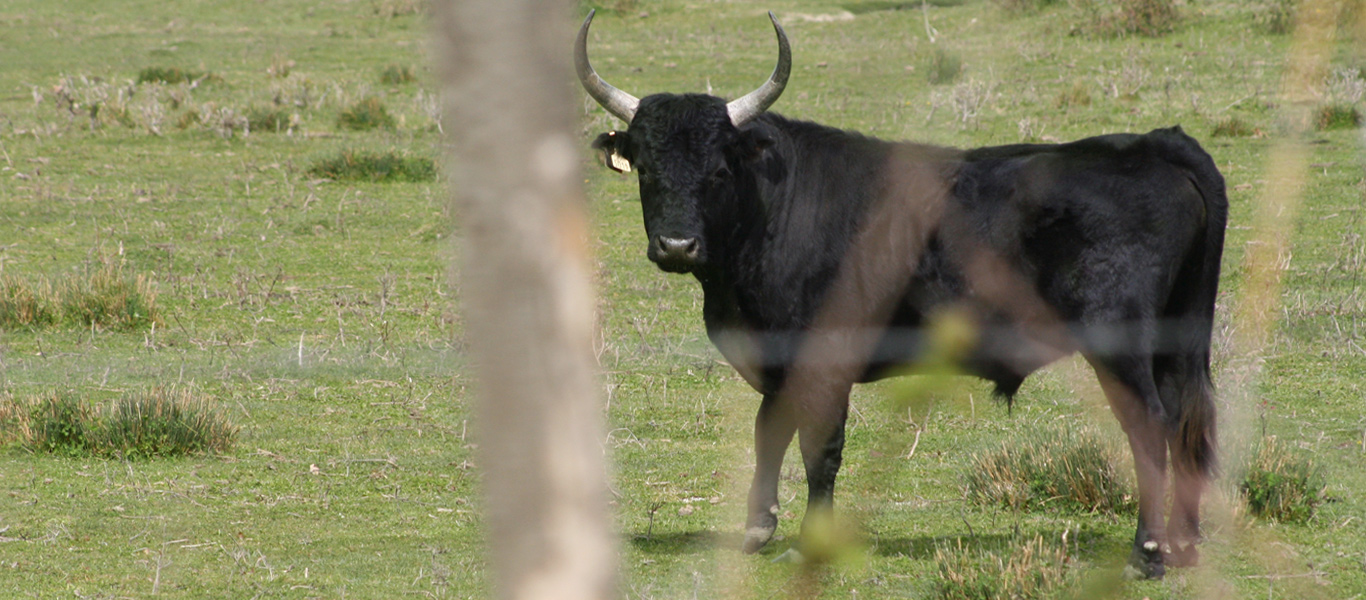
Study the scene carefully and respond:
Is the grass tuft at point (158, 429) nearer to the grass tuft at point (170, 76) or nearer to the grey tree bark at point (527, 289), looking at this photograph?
the grey tree bark at point (527, 289)

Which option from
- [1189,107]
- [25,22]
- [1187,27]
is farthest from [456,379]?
[25,22]

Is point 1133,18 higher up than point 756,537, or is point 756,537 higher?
point 756,537

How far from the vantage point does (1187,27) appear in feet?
68.9

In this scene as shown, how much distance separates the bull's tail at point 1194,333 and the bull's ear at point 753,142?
1.51 metres

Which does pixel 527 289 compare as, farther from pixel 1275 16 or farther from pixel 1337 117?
pixel 1275 16

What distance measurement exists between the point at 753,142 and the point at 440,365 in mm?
3438

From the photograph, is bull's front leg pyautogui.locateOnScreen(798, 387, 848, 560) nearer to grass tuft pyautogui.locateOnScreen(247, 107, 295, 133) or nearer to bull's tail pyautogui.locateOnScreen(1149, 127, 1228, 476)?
bull's tail pyautogui.locateOnScreen(1149, 127, 1228, 476)

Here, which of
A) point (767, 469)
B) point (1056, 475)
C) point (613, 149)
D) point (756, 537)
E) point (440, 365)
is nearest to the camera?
point (756, 537)

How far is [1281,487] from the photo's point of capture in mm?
5855

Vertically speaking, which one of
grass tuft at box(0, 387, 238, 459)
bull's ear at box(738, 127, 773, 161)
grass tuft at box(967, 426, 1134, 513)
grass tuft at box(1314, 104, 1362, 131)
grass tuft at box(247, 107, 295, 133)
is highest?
bull's ear at box(738, 127, 773, 161)

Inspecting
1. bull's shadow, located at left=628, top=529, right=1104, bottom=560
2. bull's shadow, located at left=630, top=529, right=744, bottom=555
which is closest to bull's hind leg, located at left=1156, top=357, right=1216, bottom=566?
bull's shadow, located at left=628, top=529, right=1104, bottom=560

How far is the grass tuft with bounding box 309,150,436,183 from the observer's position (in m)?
14.7

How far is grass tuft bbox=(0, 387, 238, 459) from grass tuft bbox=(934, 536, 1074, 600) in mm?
3887

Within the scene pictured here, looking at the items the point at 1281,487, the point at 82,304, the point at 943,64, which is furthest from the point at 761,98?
the point at 82,304
